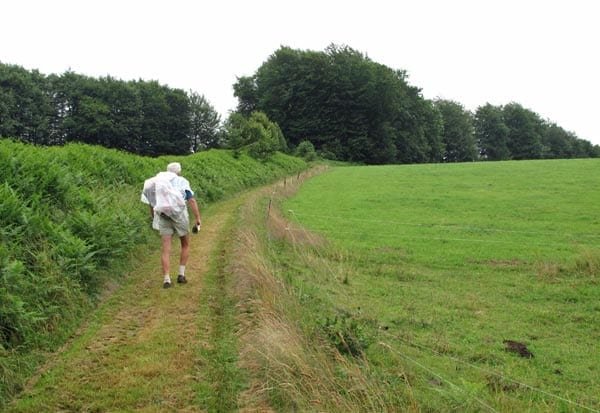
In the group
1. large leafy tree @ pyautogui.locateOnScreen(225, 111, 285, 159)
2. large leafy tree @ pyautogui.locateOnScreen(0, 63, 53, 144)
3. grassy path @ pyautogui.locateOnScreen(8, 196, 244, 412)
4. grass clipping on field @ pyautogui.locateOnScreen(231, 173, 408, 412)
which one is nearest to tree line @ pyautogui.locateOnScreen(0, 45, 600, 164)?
large leafy tree @ pyautogui.locateOnScreen(0, 63, 53, 144)

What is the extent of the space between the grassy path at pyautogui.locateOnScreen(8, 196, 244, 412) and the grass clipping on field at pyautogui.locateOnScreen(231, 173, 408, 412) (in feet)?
2.01

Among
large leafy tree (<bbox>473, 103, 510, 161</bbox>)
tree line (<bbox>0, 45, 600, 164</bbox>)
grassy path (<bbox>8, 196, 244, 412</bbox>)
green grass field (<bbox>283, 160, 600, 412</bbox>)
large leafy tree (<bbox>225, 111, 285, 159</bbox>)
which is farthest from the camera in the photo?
large leafy tree (<bbox>473, 103, 510, 161</bbox>)

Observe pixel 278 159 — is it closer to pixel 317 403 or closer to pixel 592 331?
pixel 592 331

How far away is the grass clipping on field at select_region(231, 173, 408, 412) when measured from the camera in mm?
4977

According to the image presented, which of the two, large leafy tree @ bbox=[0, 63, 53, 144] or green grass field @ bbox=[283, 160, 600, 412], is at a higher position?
large leafy tree @ bbox=[0, 63, 53, 144]

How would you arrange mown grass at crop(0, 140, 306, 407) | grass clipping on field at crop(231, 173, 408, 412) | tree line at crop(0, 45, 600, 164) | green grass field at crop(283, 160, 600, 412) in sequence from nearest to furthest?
grass clipping on field at crop(231, 173, 408, 412) < mown grass at crop(0, 140, 306, 407) < green grass field at crop(283, 160, 600, 412) < tree line at crop(0, 45, 600, 164)

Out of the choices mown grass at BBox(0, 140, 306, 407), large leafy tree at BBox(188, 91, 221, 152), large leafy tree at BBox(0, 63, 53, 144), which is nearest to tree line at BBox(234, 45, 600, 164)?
large leafy tree at BBox(188, 91, 221, 152)

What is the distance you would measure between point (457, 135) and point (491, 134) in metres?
12.5

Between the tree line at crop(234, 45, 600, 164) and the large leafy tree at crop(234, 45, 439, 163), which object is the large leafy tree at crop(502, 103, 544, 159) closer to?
the tree line at crop(234, 45, 600, 164)

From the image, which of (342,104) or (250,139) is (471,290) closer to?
(250,139)

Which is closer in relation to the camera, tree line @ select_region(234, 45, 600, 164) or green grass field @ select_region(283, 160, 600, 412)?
green grass field @ select_region(283, 160, 600, 412)

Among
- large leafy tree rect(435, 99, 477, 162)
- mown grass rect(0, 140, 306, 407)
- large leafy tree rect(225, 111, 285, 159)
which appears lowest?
mown grass rect(0, 140, 306, 407)

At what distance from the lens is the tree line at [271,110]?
70.9 m

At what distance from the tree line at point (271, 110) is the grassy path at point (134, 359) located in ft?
180
